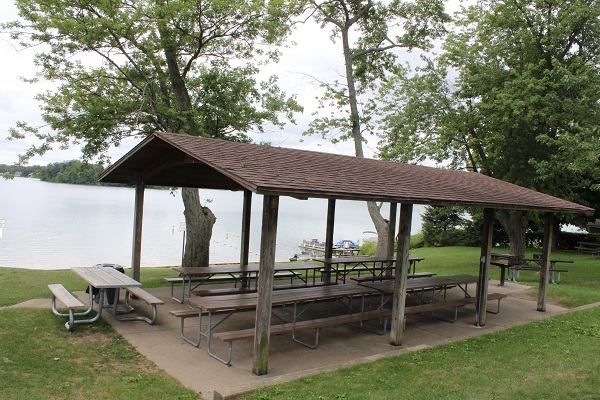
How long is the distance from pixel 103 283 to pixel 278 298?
262cm

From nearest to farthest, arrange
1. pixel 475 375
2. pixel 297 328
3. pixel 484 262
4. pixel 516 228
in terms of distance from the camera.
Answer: pixel 475 375
pixel 297 328
pixel 484 262
pixel 516 228

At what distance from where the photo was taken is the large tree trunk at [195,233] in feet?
45.3

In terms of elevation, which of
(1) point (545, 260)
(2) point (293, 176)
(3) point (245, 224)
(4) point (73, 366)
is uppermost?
(2) point (293, 176)

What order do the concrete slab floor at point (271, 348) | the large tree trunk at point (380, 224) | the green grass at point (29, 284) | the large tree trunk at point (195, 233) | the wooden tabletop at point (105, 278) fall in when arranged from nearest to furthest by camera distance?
the concrete slab floor at point (271, 348) < the wooden tabletop at point (105, 278) < the green grass at point (29, 284) < the large tree trunk at point (195, 233) < the large tree trunk at point (380, 224)

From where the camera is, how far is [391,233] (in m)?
13.4

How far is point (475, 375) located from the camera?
5.55 metres

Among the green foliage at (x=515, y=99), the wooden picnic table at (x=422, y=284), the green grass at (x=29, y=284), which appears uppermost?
the green foliage at (x=515, y=99)

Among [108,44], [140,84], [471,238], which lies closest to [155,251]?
[140,84]

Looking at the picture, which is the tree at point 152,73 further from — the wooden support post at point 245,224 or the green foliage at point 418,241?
the green foliage at point 418,241

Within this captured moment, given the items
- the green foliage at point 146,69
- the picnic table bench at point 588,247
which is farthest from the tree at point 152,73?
the picnic table bench at point 588,247

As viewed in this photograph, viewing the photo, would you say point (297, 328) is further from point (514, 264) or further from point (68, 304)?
point (514, 264)

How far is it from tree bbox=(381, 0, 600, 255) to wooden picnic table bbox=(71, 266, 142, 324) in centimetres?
1145

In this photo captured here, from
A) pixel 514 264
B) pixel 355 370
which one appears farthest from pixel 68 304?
pixel 514 264

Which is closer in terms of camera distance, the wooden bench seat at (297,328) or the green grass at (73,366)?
the green grass at (73,366)
